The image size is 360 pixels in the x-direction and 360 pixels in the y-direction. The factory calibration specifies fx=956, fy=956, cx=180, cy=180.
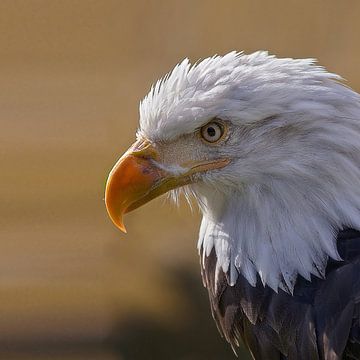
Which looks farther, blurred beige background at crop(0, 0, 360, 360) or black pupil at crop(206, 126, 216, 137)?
blurred beige background at crop(0, 0, 360, 360)

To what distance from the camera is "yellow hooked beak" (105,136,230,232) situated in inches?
113

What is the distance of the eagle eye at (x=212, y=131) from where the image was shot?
9.32 feet

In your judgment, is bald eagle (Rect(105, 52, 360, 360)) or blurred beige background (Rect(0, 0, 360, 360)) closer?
bald eagle (Rect(105, 52, 360, 360))

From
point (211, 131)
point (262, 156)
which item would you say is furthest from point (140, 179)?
point (262, 156)

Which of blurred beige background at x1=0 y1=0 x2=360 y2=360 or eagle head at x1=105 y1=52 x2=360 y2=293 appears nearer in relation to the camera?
eagle head at x1=105 y1=52 x2=360 y2=293

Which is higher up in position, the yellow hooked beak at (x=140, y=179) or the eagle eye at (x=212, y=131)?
the eagle eye at (x=212, y=131)

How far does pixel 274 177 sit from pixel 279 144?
101 mm

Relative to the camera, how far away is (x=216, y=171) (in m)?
2.90

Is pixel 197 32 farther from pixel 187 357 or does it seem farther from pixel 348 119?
pixel 348 119

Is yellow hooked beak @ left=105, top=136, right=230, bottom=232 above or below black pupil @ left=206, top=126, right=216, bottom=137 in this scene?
→ below

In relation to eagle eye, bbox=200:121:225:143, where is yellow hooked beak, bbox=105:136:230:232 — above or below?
below

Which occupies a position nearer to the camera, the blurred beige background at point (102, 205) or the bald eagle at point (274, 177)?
the bald eagle at point (274, 177)

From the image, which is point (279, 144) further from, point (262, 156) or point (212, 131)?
point (212, 131)

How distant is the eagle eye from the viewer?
2.84 metres
